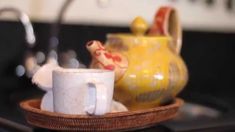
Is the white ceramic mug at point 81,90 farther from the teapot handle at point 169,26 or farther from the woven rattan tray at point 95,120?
the teapot handle at point 169,26

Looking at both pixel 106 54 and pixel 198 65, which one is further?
Answer: pixel 198 65

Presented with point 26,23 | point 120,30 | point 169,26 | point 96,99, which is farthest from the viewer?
point 120,30

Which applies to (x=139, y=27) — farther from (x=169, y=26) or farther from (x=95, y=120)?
(x=95, y=120)

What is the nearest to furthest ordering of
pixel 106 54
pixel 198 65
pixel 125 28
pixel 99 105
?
pixel 99 105, pixel 106 54, pixel 125 28, pixel 198 65

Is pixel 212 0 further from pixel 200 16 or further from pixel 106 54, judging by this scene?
pixel 106 54

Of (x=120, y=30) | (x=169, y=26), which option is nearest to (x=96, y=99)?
(x=169, y=26)

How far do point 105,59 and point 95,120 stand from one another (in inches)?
4.8

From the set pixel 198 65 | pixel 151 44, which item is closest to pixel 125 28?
pixel 198 65

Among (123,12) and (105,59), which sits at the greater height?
(123,12)

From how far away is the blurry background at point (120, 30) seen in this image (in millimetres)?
1113

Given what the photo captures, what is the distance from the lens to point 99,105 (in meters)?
0.58

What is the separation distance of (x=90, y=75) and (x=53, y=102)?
9cm

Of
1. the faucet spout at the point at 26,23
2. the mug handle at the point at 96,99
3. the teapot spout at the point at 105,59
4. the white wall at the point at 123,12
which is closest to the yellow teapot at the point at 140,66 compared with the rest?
the teapot spout at the point at 105,59

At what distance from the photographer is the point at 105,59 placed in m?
0.70
